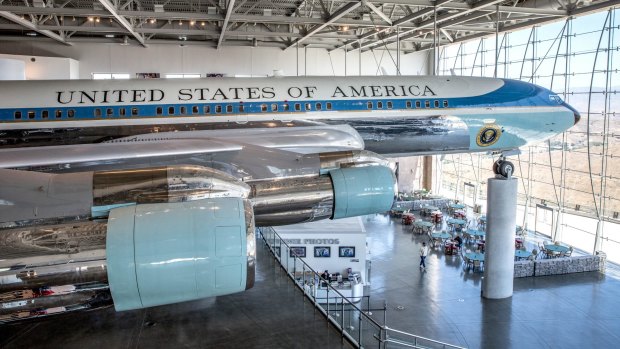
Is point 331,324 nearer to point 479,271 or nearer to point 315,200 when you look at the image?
point 315,200

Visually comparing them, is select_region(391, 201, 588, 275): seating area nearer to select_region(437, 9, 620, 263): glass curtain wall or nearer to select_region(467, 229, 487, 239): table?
select_region(467, 229, 487, 239): table

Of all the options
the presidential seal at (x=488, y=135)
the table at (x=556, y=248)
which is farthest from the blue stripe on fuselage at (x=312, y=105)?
the table at (x=556, y=248)

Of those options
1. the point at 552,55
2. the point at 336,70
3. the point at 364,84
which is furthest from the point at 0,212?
the point at 336,70

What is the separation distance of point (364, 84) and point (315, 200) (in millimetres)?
8585

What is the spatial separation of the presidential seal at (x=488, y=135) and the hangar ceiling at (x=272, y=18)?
6.57 meters

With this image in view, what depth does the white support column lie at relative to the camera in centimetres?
1797

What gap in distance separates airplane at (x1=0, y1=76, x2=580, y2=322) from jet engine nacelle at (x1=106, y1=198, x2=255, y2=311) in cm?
1

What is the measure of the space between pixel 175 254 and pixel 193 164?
185 inches

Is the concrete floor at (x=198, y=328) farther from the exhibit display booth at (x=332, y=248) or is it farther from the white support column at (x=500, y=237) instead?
the white support column at (x=500, y=237)

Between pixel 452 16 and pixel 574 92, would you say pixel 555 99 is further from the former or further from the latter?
pixel 574 92

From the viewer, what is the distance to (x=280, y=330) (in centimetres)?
802

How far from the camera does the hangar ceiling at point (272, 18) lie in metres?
20.7

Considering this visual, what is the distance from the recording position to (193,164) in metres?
8.95

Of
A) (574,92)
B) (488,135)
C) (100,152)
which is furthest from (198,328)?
(574,92)
